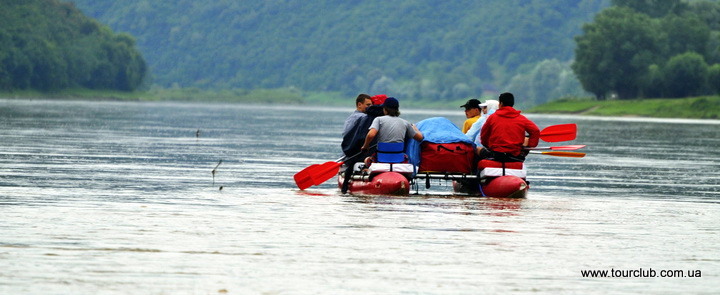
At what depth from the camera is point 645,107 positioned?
15475 centimetres

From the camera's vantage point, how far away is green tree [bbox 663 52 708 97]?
16188cm

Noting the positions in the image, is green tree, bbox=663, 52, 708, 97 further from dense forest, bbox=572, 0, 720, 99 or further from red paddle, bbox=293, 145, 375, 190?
red paddle, bbox=293, 145, 375, 190

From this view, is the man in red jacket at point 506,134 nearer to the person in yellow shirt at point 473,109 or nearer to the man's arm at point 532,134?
the man's arm at point 532,134

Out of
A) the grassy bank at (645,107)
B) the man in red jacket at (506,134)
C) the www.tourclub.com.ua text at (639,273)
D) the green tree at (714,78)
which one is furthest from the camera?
the green tree at (714,78)

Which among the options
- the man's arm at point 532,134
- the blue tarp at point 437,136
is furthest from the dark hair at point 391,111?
the man's arm at point 532,134

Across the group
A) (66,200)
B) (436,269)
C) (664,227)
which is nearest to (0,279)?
(436,269)

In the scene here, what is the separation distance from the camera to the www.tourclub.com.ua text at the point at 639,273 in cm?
1265

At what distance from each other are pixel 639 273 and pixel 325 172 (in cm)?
1233

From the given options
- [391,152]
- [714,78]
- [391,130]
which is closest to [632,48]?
[714,78]

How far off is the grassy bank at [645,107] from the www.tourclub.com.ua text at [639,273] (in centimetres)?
12929

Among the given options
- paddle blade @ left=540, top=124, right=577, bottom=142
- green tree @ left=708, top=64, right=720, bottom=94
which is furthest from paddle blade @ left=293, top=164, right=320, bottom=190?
green tree @ left=708, top=64, right=720, bottom=94

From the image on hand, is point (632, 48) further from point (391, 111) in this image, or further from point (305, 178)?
point (391, 111)

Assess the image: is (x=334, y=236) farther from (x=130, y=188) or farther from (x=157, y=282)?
(x=130, y=188)

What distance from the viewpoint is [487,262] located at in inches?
528
